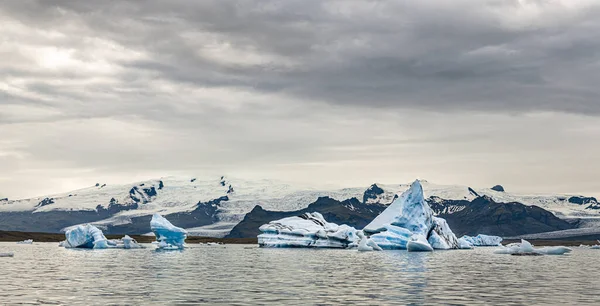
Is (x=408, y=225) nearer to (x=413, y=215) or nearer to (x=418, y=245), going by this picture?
(x=413, y=215)

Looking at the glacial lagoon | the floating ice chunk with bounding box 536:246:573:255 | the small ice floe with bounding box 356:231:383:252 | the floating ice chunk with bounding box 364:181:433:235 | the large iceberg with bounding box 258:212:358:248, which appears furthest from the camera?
the large iceberg with bounding box 258:212:358:248

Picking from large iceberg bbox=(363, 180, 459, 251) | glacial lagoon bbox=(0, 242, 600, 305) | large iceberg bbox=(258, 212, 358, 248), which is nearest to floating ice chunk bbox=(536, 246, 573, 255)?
large iceberg bbox=(363, 180, 459, 251)

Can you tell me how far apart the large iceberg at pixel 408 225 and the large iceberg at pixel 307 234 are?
467 cm

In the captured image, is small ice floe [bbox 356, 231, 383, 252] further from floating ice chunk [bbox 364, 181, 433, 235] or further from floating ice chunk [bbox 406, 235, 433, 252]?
floating ice chunk [bbox 364, 181, 433, 235]

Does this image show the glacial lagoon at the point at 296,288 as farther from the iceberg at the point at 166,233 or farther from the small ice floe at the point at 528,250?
the iceberg at the point at 166,233

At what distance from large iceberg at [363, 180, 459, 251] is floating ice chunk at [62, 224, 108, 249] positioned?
48.6 meters

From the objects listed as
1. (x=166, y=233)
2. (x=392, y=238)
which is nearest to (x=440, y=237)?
(x=392, y=238)

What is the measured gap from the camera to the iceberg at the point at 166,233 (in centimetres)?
11981

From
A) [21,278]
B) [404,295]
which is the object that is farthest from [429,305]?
[21,278]

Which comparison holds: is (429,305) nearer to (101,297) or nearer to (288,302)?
(288,302)

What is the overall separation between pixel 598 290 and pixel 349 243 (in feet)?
305

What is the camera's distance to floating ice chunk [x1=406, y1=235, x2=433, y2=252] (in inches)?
4092

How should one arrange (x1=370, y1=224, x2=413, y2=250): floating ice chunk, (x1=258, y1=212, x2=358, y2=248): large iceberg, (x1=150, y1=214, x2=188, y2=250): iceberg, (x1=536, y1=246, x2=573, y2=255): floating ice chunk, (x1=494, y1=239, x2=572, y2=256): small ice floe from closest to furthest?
(x1=494, y1=239, x2=572, y2=256): small ice floe < (x1=536, y1=246, x2=573, y2=255): floating ice chunk < (x1=370, y1=224, x2=413, y2=250): floating ice chunk < (x1=150, y1=214, x2=188, y2=250): iceberg < (x1=258, y1=212, x2=358, y2=248): large iceberg

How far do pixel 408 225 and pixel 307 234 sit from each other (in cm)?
2017
